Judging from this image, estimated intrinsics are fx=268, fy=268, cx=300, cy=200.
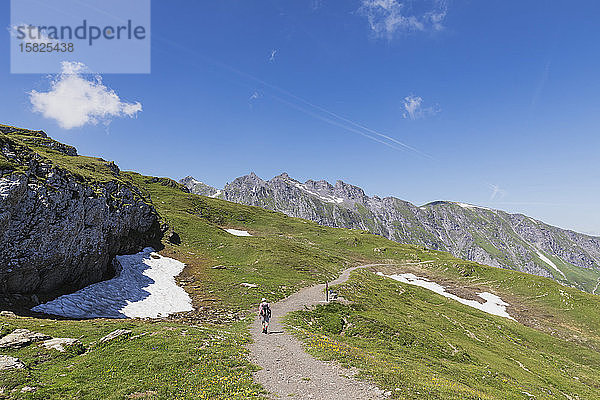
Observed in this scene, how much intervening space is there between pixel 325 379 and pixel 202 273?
47459 mm

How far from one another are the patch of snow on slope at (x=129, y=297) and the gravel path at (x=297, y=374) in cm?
1915

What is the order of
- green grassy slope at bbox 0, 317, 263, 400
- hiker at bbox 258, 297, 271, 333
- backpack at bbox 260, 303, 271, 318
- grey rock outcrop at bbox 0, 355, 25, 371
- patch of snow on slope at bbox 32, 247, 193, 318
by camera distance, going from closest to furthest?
green grassy slope at bbox 0, 317, 263, 400 < grey rock outcrop at bbox 0, 355, 25, 371 < hiker at bbox 258, 297, 271, 333 < backpack at bbox 260, 303, 271, 318 < patch of snow on slope at bbox 32, 247, 193, 318

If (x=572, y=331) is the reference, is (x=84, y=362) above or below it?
above

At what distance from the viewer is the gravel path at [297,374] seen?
690 inches

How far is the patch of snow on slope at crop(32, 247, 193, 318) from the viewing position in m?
34.6

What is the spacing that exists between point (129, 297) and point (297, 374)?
3442cm

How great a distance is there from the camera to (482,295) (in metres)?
93.2

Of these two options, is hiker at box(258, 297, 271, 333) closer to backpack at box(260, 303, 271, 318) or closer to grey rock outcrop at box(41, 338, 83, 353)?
backpack at box(260, 303, 271, 318)

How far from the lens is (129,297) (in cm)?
4206

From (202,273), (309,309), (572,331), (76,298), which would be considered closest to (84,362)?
(76,298)

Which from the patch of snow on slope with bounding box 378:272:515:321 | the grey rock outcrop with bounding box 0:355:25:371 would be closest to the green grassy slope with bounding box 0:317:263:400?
the grey rock outcrop with bounding box 0:355:25:371

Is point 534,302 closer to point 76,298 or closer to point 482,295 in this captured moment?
point 482,295

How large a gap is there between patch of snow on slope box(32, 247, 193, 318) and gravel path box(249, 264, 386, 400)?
19.1 metres

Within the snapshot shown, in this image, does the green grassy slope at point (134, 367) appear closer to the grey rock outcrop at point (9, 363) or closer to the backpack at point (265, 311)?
the grey rock outcrop at point (9, 363)
